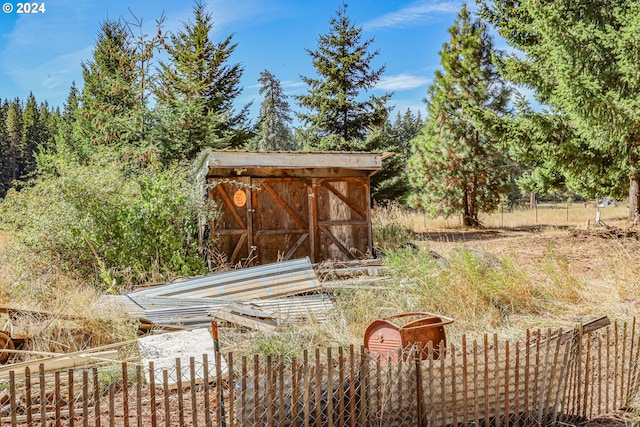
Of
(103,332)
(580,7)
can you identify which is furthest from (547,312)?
(580,7)

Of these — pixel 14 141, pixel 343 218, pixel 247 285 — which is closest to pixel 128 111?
pixel 343 218

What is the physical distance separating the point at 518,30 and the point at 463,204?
804 cm

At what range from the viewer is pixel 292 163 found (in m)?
11.4

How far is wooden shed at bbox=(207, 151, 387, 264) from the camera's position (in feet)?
37.0

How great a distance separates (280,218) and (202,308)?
192 inches

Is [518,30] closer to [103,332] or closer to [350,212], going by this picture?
[350,212]

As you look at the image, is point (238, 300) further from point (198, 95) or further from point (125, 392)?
point (198, 95)

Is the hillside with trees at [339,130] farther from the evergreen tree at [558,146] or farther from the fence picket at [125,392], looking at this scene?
the fence picket at [125,392]

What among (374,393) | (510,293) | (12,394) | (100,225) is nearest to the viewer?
(12,394)

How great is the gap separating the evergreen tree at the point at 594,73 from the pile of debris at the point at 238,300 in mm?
8092

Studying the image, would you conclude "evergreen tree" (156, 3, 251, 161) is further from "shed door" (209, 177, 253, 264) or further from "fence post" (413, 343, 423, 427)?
"fence post" (413, 343, 423, 427)

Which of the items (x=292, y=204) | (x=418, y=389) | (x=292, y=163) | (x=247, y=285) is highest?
(x=292, y=163)

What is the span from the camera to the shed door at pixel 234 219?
11305 mm

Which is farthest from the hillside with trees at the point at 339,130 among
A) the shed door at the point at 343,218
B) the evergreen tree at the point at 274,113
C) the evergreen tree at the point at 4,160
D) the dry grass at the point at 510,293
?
the evergreen tree at the point at 4,160
